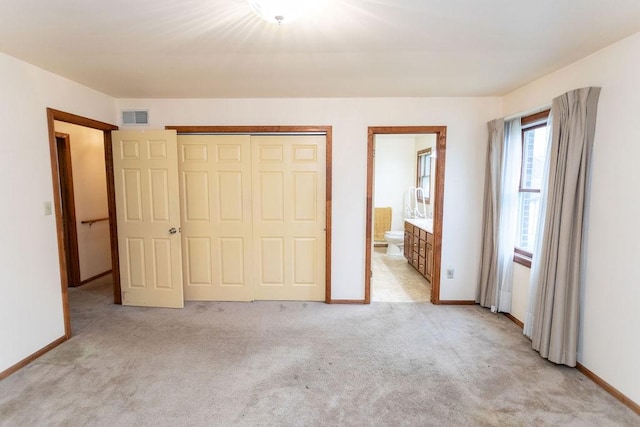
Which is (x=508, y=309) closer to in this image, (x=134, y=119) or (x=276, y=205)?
(x=276, y=205)

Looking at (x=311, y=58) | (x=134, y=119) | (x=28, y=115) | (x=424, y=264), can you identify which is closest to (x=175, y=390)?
(x=28, y=115)

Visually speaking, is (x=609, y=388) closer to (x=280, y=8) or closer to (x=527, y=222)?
(x=527, y=222)

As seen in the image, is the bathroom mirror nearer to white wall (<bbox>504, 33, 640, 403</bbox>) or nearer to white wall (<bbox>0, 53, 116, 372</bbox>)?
white wall (<bbox>504, 33, 640, 403</bbox>)

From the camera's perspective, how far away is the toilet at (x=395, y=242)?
18.7ft

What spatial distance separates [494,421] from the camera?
1823 mm

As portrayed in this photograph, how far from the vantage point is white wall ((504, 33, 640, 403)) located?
76.0 inches

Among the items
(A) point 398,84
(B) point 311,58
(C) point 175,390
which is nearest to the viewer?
(C) point 175,390

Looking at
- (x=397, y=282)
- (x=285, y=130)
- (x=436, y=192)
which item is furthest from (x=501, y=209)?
(x=285, y=130)

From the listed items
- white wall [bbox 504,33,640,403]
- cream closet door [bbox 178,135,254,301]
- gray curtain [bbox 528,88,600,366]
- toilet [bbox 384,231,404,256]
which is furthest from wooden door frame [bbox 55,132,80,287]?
white wall [bbox 504,33,640,403]

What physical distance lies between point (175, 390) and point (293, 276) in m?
1.76

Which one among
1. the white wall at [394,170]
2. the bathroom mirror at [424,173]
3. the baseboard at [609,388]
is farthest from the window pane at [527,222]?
the white wall at [394,170]

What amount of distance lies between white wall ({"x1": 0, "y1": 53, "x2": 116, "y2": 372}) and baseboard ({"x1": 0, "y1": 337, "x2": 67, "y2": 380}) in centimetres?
3

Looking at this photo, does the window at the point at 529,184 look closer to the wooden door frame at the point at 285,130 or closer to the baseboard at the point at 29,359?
the wooden door frame at the point at 285,130

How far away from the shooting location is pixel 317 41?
2.02m
